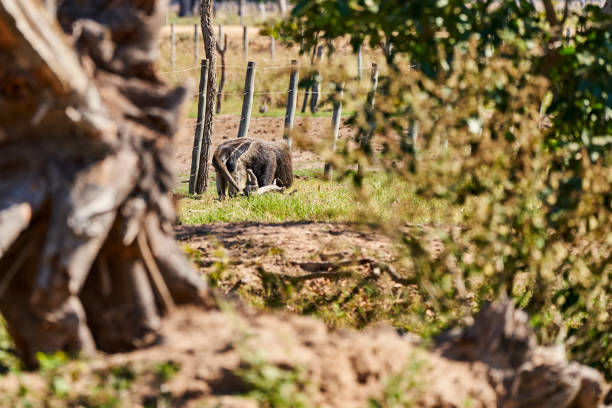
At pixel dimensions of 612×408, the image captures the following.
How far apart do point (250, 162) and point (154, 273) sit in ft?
26.9

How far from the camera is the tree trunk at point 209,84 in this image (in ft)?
36.2

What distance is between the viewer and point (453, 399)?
3.27m

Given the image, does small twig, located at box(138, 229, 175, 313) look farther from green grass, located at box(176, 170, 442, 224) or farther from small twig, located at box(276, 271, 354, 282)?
green grass, located at box(176, 170, 442, 224)

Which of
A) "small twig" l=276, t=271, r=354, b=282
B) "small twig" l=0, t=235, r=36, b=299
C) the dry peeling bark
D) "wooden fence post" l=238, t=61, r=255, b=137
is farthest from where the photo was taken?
"wooden fence post" l=238, t=61, r=255, b=137

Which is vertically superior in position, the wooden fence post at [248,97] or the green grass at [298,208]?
the wooden fence post at [248,97]

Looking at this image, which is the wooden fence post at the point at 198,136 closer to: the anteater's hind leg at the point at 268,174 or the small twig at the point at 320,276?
the anteater's hind leg at the point at 268,174

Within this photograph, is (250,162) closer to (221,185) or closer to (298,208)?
(221,185)

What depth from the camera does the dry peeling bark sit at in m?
3.11

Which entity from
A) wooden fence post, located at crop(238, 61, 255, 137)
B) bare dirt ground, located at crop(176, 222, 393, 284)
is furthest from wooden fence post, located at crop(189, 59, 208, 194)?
bare dirt ground, located at crop(176, 222, 393, 284)

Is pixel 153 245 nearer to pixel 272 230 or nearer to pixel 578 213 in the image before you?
pixel 578 213

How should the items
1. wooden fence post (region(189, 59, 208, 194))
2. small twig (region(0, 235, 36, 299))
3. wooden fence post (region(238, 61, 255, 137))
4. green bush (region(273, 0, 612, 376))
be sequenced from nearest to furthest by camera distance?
small twig (region(0, 235, 36, 299)) → green bush (region(273, 0, 612, 376)) → wooden fence post (region(189, 59, 208, 194)) → wooden fence post (region(238, 61, 255, 137))

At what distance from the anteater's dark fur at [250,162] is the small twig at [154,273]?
7.61m

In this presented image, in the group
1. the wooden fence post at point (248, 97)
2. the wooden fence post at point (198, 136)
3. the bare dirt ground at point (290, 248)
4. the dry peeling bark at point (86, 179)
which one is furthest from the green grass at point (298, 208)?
the dry peeling bark at point (86, 179)

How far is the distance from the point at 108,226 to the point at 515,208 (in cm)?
209
